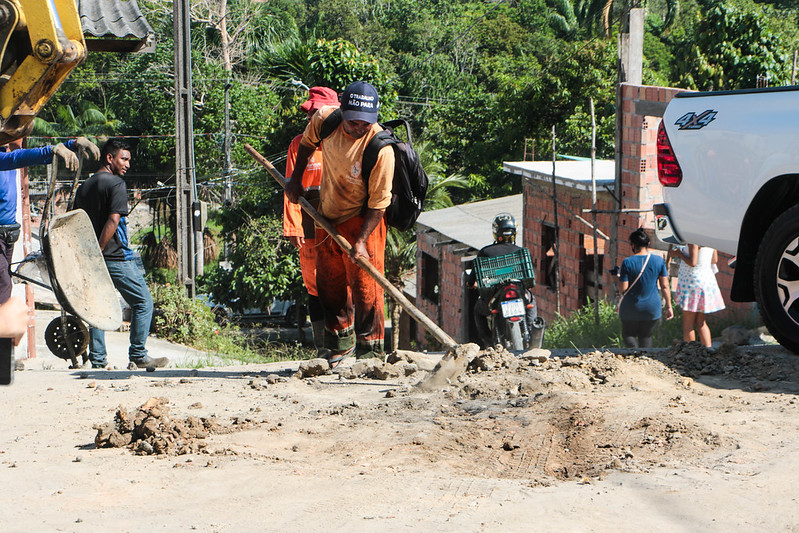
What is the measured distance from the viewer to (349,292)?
22.2 ft

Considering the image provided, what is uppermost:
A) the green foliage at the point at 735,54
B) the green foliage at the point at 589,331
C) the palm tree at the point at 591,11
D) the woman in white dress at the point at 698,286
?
the palm tree at the point at 591,11

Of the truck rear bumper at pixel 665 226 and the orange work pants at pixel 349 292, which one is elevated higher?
the truck rear bumper at pixel 665 226

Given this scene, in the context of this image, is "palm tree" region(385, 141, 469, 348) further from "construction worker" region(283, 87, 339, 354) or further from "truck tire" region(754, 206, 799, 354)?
"truck tire" region(754, 206, 799, 354)

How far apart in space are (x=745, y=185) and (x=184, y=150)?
13.2 m

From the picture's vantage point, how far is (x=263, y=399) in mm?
5652

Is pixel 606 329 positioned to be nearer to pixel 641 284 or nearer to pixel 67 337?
pixel 641 284

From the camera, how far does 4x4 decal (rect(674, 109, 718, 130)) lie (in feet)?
18.5

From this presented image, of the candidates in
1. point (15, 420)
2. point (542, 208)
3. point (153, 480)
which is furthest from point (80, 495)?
point (542, 208)

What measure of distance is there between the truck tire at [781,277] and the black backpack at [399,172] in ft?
7.35

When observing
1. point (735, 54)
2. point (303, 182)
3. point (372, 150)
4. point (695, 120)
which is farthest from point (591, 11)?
point (372, 150)

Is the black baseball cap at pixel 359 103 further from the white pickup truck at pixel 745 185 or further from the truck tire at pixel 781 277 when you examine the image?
the truck tire at pixel 781 277

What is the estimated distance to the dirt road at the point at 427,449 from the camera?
356 centimetres

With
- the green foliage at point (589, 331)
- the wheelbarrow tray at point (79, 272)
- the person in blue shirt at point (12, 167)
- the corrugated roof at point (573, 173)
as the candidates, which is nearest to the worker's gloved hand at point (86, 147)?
the person in blue shirt at point (12, 167)

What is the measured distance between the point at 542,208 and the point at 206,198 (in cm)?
2311
